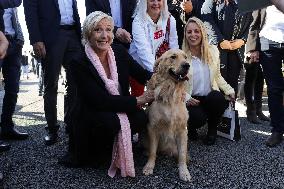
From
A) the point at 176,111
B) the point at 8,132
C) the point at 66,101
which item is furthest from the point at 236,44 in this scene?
the point at 8,132

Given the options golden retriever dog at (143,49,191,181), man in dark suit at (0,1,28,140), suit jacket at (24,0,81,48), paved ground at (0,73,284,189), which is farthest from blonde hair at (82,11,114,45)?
man in dark suit at (0,1,28,140)

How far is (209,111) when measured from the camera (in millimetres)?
4285

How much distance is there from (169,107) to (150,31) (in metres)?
1.10

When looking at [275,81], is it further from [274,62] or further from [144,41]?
[144,41]

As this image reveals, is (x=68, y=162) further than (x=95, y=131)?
Yes

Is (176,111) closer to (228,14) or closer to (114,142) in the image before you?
(114,142)

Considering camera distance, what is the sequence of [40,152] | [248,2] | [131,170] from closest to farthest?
[248,2] < [131,170] < [40,152]

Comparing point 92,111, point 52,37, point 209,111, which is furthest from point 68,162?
point 209,111

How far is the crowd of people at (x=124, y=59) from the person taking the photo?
3.32 metres

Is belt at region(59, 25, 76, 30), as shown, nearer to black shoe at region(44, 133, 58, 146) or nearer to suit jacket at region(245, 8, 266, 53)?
black shoe at region(44, 133, 58, 146)

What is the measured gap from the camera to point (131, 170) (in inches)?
127

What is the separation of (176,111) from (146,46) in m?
0.99

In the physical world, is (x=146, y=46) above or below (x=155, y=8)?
below

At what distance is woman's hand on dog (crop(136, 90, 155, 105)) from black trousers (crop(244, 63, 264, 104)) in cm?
243
